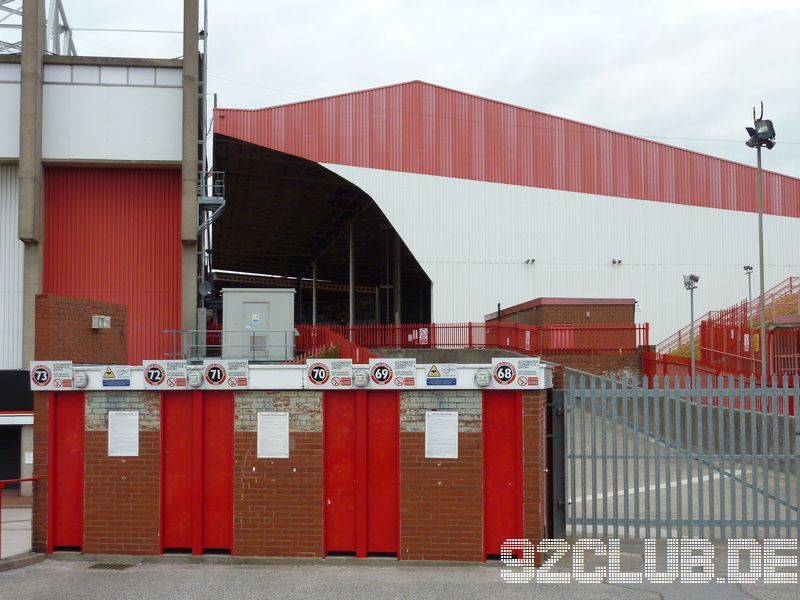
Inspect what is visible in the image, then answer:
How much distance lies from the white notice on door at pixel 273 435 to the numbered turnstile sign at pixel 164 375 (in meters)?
1.15

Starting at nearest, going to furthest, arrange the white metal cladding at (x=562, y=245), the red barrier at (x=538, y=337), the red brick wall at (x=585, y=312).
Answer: the red barrier at (x=538, y=337), the red brick wall at (x=585, y=312), the white metal cladding at (x=562, y=245)

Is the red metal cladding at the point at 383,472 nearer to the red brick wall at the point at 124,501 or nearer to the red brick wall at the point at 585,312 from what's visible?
the red brick wall at the point at 124,501

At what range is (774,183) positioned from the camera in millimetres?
36688

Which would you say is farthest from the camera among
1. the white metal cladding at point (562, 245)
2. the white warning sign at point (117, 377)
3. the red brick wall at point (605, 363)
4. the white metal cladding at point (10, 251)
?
the white metal cladding at point (562, 245)

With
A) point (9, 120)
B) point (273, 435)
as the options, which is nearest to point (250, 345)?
point (9, 120)

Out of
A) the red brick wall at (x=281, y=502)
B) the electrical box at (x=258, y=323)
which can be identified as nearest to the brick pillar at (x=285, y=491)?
the red brick wall at (x=281, y=502)

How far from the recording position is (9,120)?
2270 centimetres

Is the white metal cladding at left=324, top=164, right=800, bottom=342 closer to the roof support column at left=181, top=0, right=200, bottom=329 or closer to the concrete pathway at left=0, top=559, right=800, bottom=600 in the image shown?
the roof support column at left=181, top=0, right=200, bottom=329

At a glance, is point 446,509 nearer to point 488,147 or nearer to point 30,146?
point 30,146

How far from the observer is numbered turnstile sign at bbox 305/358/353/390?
10.1 metres

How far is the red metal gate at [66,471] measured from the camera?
34.0 ft

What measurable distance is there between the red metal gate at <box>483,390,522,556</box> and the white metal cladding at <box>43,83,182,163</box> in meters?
16.6

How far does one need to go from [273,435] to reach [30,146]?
16.0 metres

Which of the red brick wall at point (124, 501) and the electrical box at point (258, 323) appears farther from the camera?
the electrical box at point (258, 323)
